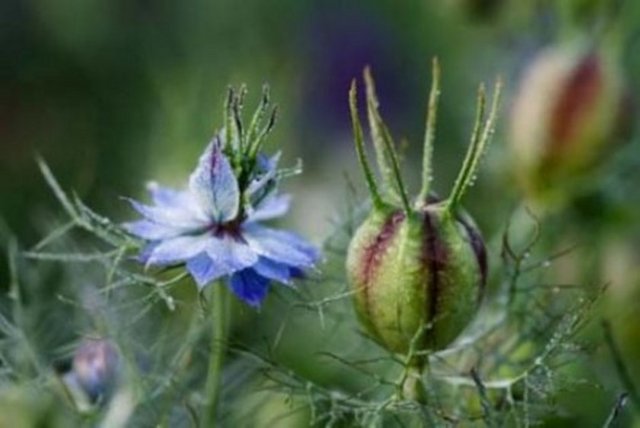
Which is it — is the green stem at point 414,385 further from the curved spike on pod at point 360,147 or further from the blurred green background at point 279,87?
the blurred green background at point 279,87

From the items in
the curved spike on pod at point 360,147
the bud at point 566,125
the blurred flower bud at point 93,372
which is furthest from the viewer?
the bud at point 566,125

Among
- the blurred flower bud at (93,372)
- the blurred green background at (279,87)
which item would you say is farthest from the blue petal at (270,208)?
the blurred green background at (279,87)

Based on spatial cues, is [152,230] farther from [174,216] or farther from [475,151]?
[475,151]

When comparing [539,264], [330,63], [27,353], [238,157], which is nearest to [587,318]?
[539,264]

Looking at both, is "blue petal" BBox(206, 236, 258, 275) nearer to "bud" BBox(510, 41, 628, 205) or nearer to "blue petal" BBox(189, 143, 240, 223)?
"blue petal" BBox(189, 143, 240, 223)

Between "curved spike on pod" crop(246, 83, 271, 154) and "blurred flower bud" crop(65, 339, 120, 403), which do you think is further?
"blurred flower bud" crop(65, 339, 120, 403)

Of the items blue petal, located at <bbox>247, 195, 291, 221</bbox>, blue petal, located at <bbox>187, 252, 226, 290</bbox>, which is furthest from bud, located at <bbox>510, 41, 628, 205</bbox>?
blue petal, located at <bbox>187, 252, 226, 290</bbox>

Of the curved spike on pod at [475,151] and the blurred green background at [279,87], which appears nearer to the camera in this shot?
the curved spike on pod at [475,151]
